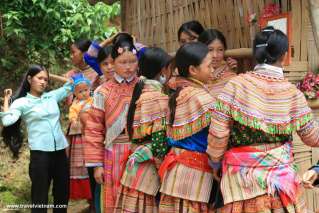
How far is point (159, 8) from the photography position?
5117 mm

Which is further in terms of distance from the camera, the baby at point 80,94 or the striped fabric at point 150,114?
the baby at point 80,94

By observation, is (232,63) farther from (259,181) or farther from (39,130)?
(39,130)

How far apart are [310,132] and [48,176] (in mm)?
2747

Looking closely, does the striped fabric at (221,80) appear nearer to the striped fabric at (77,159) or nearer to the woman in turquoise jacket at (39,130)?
the woman in turquoise jacket at (39,130)

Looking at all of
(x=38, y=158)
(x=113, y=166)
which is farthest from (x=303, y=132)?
(x=38, y=158)

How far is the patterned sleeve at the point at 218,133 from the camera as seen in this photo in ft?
8.26

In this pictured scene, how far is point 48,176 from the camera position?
440 cm

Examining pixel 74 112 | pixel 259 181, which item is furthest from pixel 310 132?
pixel 74 112

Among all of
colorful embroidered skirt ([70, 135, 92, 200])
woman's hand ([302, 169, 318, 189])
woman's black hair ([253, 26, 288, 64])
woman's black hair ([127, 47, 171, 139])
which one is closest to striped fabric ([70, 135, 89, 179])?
colorful embroidered skirt ([70, 135, 92, 200])

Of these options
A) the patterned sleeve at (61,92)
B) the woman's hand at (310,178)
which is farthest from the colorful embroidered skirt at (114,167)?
the woman's hand at (310,178)

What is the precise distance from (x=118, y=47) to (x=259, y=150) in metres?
1.51

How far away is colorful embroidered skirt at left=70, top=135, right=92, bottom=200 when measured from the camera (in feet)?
16.2

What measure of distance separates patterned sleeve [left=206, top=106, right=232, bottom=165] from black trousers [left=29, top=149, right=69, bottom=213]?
2.25 meters

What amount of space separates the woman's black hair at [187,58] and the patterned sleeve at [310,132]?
2.46ft
